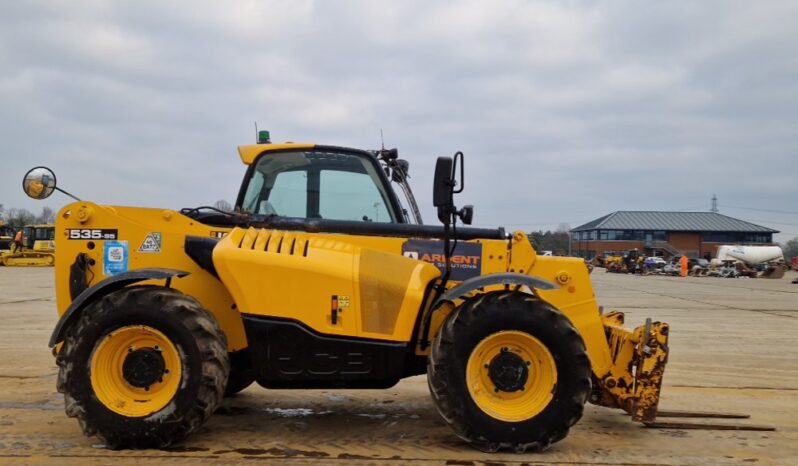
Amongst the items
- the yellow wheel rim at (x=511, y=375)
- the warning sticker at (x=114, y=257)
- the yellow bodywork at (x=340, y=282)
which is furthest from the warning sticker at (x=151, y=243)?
the yellow wheel rim at (x=511, y=375)

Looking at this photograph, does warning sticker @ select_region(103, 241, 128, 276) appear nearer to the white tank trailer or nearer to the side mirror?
the side mirror

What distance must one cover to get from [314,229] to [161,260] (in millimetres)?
1140

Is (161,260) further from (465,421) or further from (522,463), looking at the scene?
(522,463)

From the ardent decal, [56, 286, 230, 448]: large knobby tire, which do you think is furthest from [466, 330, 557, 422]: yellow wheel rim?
[56, 286, 230, 448]: large knobby tire

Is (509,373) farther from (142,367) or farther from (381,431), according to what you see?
(142,367)

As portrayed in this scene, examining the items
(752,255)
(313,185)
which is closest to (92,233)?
(313,185)

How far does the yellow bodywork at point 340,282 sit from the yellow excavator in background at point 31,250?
37428 millimetres

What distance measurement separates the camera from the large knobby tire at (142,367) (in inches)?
156

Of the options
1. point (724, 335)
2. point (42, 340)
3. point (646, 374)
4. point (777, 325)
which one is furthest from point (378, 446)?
point (777, 325)

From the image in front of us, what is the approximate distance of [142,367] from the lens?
408cm

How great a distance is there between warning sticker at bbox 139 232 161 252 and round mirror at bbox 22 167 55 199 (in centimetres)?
71

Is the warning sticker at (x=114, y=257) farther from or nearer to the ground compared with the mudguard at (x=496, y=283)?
farther from the ground

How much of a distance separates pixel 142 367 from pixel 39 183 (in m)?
1.49

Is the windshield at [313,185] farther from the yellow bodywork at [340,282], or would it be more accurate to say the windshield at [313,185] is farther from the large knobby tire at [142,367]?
the large knobby tire at [142,367]
